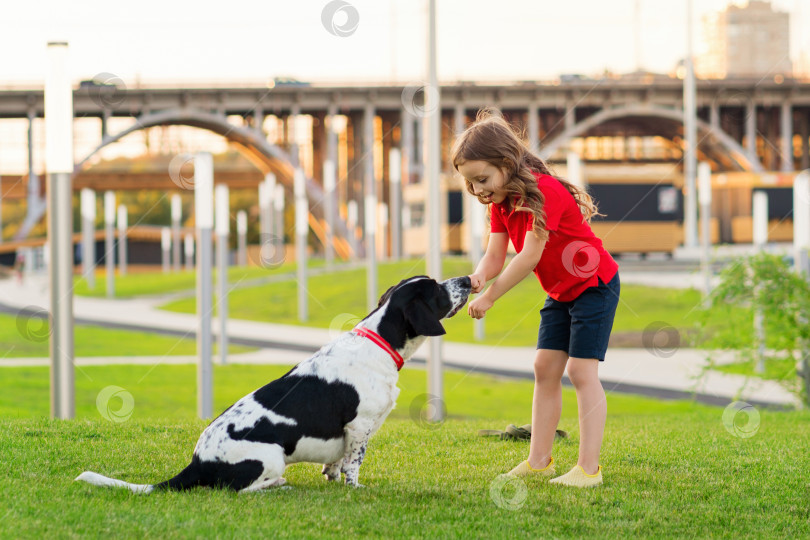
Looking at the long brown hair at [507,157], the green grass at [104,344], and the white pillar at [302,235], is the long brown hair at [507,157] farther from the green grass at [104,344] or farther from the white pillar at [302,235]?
the white pillar at [302,235]

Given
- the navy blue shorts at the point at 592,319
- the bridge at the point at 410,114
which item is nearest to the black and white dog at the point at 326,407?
the navy blue shorts at the point at 592,319

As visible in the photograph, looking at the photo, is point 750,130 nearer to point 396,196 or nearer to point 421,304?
point 396,196

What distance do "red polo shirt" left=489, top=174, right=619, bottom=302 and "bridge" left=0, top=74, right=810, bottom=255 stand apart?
1539 inches

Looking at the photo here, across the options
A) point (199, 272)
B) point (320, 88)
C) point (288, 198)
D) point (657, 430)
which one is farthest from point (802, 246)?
point (288, 198)

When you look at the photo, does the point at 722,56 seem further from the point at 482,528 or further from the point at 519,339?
the point at 482,528

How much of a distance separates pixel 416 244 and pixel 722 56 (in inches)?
2402

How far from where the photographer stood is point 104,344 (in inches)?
712

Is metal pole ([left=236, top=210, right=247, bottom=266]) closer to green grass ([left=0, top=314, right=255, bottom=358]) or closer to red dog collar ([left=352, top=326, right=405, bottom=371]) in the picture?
green grass ([left=0, top=314, right=255, bottom=358])

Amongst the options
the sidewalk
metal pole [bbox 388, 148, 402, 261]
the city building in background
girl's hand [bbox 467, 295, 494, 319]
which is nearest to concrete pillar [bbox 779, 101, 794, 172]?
the city building in background

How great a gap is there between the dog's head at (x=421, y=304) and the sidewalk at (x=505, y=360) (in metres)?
5.67

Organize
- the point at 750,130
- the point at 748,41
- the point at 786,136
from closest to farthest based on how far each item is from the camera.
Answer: the point at 750,130, the point at 786,136, the point at 748,41

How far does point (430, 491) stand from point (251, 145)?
4791 centimetres

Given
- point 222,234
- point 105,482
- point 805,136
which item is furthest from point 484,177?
point 805,136

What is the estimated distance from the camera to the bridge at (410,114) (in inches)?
1935
